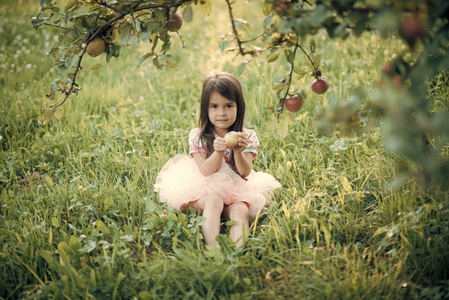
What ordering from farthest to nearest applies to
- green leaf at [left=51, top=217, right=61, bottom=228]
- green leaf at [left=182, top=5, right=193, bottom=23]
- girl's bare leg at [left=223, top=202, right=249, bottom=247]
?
1. green leaf at [left=51, top=217, right=61, bottom=228]
2. girl's bare leg at [left=223, top=202, right=249, bottom=247]
3. green leaf at [left=182, top=5, right=193, bottom=23]

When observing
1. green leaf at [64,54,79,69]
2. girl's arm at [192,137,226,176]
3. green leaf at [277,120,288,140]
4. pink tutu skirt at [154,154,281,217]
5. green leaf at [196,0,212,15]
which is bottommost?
pink tutu skirt at [154,154,281,217]

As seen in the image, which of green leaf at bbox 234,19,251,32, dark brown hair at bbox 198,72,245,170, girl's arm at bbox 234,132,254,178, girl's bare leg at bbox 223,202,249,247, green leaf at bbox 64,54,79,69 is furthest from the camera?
dark brown hair at bbox 198,72,245,170

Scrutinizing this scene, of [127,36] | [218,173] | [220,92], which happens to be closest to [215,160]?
[218,173]

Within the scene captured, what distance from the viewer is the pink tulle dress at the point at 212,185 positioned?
8.21ft

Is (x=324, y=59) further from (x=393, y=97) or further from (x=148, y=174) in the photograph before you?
(x=393, y=97)

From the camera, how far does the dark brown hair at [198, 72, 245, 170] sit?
102 inches

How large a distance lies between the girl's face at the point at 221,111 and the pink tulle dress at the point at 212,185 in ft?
0.66

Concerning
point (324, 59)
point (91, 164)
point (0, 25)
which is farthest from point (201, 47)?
point (0, 25)

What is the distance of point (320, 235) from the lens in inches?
87.4

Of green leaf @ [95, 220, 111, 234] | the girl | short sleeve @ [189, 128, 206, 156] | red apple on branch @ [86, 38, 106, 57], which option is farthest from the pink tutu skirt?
red apple on branch @ [86, 38, 106, 57]

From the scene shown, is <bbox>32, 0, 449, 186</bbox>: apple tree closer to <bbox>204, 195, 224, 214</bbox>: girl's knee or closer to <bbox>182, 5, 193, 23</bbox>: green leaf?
<bbox>182, 5, 193, 23</bbox>: green leaf

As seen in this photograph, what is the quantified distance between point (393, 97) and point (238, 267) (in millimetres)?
1163

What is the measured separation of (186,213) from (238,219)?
0.39 metres

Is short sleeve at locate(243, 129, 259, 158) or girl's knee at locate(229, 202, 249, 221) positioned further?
short sleeve at locate(243, 129, 259, 158)
